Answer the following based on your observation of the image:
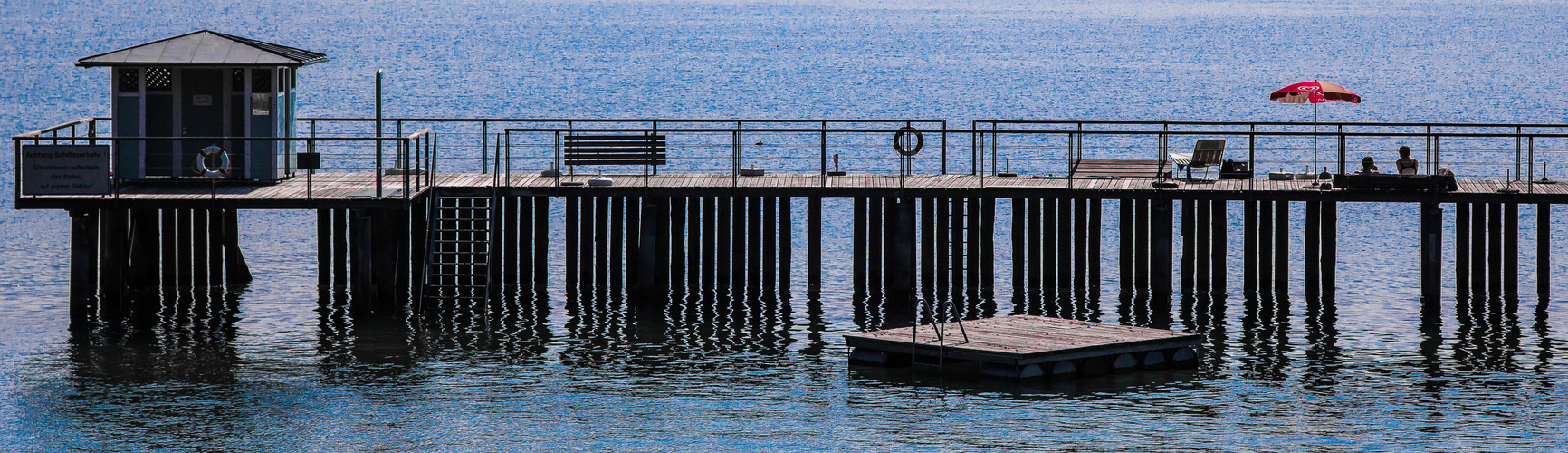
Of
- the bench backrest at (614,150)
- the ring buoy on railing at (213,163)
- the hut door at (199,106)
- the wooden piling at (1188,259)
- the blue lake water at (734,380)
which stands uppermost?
the hut door at (199,106)

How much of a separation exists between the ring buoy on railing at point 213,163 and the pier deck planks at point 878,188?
20 centimetres

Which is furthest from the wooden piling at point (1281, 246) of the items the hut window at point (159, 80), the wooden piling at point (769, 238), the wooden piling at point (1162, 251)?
the hut window at point (159, 80)

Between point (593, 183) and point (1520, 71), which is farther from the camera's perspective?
point (1520, 71)

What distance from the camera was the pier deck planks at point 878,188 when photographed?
88.8ft

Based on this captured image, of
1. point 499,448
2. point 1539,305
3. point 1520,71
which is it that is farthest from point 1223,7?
point 499,448

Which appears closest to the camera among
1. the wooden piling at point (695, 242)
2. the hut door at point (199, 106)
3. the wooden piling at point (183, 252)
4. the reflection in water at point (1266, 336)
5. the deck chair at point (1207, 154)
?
the reflection in water at point (1266, 336)

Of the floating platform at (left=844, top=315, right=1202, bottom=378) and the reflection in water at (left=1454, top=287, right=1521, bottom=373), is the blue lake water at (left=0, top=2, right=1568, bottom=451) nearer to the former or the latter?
the reflection in water at (left=1454, top=287, right=1521, bottom=373)

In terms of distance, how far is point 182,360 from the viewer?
968 inches

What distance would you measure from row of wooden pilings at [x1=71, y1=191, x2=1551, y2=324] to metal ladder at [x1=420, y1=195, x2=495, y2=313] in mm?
87

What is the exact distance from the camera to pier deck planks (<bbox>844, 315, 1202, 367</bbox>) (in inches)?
899

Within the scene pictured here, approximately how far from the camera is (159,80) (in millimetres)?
27281

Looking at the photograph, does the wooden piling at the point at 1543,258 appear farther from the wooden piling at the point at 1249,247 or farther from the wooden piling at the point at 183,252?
the wooden piling at the point at 183,252

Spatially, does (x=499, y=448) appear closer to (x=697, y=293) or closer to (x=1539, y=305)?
(x=697, y=293)

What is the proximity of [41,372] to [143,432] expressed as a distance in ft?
14.2
